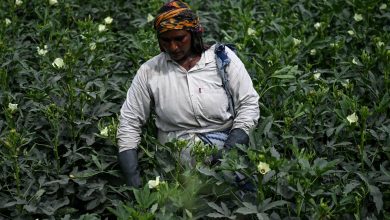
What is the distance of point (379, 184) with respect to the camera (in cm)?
317

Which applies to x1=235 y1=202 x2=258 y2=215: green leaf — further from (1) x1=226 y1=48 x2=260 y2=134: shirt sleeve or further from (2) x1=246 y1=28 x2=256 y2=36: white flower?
(2) x1=246 y1=28 x2=256 y2=36: white flower

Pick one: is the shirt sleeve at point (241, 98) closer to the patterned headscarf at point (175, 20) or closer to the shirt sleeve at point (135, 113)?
the patterned headscarf at point (175, 20)

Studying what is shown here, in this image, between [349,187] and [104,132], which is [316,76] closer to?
[349,187]

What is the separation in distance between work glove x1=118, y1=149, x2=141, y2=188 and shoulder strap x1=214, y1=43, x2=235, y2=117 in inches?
20.9

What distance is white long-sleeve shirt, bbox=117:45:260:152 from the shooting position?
3.18m

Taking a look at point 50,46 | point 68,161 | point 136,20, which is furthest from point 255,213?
point 136,20

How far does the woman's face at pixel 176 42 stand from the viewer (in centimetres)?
309

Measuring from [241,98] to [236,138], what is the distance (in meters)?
0.21

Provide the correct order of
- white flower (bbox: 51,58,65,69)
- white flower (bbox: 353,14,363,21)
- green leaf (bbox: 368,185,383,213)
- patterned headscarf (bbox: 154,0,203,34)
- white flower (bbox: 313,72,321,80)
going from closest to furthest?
green leaf (bbox: 368,185,383,213) → patterned headscarf (bbox: 154,0,203,34) → white flower (bbox: 51,58,65,69) → white flower (bbox: 313,72,321,80) → white flower (bbox: 353,14,363,21)

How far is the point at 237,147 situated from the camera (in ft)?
10.0

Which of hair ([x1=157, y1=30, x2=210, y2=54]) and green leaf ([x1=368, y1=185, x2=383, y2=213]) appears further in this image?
hair ([x1=157, y1=30, x2=210, y2=54])

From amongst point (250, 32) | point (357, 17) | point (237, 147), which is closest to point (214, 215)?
point (237, 147)

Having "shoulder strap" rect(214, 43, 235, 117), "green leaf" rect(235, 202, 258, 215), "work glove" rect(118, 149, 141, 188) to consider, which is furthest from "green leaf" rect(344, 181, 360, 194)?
"work glove" rect(118, 149, 141, 188)

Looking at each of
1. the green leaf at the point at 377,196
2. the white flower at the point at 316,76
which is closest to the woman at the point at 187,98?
the green leaf at the point at 377,196
